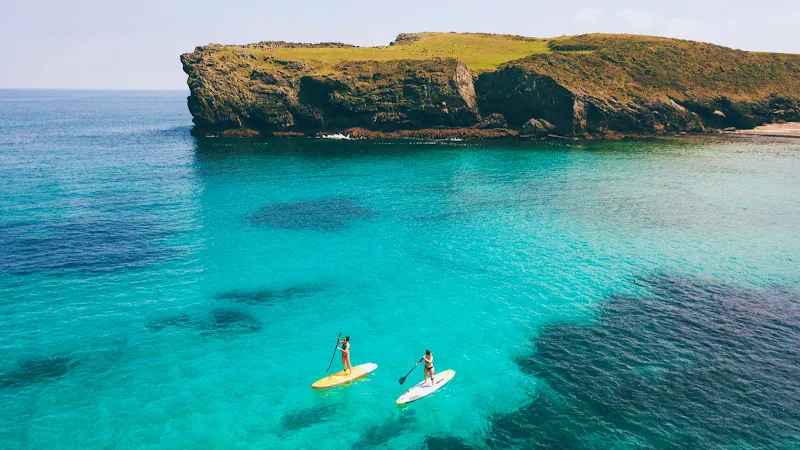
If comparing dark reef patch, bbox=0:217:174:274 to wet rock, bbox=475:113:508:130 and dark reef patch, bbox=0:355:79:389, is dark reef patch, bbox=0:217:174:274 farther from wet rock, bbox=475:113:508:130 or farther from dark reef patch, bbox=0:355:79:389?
wet rock, bbox=475:113:508:130

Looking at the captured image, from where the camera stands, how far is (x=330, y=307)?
4169 centimetres

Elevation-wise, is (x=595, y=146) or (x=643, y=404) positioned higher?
(x=595, y=146)

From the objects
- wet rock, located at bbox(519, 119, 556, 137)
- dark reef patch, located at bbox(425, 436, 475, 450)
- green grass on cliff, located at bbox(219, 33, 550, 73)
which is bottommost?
dark reef patch, located at bbox(425, 436, 475, 450)

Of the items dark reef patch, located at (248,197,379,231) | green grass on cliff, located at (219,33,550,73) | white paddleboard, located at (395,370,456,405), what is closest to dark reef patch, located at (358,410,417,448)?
white paddleboard, located at (395,370,456,405)

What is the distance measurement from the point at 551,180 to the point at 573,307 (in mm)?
51304

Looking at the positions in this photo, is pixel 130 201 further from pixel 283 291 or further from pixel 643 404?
pixel 643 404

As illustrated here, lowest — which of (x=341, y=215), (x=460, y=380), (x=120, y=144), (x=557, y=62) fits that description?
(x=460, y=380)

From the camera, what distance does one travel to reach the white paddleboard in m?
29.4

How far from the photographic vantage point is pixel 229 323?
127ft

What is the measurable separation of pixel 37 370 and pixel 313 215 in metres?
39.6

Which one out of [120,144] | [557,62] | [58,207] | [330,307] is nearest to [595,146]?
[557,62]

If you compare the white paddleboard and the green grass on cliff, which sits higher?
the green grass on cliff

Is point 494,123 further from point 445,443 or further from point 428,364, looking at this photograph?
point 445,443

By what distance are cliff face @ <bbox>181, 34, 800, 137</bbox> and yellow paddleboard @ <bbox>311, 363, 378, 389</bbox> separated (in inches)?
4404
